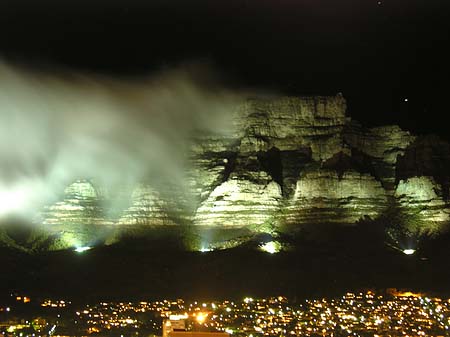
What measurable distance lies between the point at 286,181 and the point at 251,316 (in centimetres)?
3617

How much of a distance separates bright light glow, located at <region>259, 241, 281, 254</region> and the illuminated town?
554 inches

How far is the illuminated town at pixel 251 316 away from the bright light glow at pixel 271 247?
1408 cm

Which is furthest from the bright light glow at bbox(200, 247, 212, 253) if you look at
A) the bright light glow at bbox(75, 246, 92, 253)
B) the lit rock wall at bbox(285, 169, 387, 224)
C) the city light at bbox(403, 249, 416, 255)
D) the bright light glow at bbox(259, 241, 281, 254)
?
the city light at bbox(403, 249, 416, 255)

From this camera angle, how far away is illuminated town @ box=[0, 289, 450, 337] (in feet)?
167

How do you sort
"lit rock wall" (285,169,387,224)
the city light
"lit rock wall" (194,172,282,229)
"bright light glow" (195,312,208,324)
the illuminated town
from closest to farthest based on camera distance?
"bright light glow" (195,312,208,324)
the illuminated town
the city light
"lit rock wall" (194,172,282,229)
"lit rock wall" (285,169,387,224)

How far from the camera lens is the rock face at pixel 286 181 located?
8562 cm

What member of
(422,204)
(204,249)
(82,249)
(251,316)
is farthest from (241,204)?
(251,316)

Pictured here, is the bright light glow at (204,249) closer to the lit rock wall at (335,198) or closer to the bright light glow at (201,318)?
the lit rock wall at (335,198)

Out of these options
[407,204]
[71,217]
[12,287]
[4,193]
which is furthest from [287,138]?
[12,287]

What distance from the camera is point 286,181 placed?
90.8 metres

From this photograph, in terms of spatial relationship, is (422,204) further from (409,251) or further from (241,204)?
(241,204)

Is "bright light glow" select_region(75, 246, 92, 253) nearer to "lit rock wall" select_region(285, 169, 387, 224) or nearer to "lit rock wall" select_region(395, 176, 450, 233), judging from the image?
"lit rock wall" select_region(285, 169, 387, 224)

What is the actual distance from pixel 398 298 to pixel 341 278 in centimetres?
A: 706

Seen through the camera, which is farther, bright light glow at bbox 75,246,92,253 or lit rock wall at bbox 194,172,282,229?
lit rock wall at bbox 194,172,282,229
